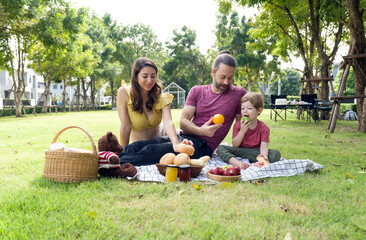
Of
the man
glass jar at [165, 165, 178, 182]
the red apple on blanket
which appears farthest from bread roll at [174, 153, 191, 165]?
the man

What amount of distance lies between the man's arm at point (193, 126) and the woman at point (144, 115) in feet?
0.91

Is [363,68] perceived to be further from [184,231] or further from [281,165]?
[184,231]

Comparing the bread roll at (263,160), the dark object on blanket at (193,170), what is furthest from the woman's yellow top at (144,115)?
the bread roll at (263,160)

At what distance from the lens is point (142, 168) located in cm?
367

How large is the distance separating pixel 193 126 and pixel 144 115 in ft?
2.35

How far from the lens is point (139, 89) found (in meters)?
3.96

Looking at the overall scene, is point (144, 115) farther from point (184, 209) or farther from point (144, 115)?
point (184, 209)

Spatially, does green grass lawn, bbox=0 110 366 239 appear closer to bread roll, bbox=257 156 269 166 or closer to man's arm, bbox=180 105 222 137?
bread roll, bbox=257 156 269 166

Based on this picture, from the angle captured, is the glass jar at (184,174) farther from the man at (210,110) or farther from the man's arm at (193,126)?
the man at (210,110)

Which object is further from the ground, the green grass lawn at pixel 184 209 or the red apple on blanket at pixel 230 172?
the red apple on blanket at pixel 230 172

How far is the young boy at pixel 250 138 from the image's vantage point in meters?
3.94

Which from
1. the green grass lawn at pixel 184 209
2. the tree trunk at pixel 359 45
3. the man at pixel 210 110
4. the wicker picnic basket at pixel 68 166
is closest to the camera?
the green grass lawn at pixel 184 209

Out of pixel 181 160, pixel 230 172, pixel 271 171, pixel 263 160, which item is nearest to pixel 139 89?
pixel 181 160

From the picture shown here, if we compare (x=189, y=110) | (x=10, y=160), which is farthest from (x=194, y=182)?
(x=10, y=160)
